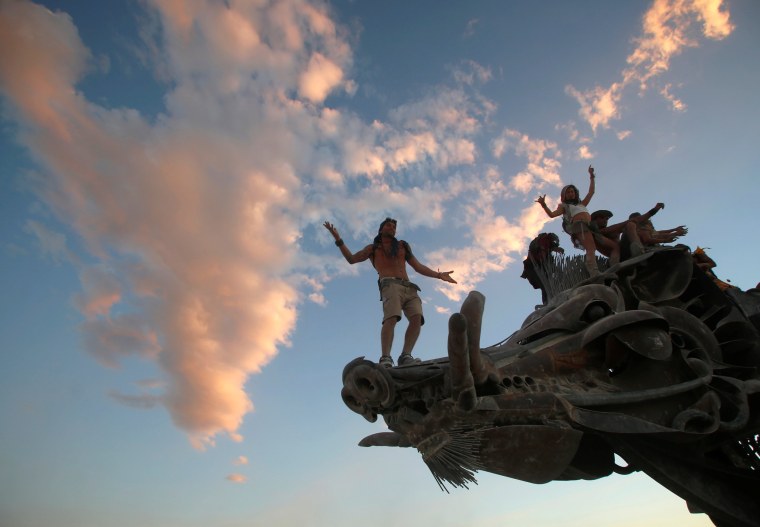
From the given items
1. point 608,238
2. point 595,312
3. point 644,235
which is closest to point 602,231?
point 608,238

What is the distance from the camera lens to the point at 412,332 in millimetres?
6910

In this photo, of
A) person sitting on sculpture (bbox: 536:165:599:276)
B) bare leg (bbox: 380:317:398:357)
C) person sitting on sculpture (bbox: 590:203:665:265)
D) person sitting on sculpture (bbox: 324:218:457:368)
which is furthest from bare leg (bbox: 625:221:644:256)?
bare leg (bbox: 380:317:398:357)

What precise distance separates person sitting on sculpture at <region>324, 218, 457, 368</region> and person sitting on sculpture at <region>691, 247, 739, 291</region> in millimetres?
4032

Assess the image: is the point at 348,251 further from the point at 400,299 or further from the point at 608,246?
the point at 608,246

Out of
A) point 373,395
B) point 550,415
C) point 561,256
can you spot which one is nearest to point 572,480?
point 550,415

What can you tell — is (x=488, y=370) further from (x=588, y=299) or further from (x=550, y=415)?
(x=588, y=299)

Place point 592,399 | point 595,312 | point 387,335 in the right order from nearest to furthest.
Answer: point 592,399
point 595,312
point 387,335

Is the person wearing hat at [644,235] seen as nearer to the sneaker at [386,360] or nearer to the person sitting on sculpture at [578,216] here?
the person sitting on sculpture at [578,216]

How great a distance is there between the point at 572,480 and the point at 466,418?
2.02 m

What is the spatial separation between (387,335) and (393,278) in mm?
864

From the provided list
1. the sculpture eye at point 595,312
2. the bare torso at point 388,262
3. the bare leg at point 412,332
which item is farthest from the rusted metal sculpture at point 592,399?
the bare torso at point 388,262

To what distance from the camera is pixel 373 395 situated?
4.77m

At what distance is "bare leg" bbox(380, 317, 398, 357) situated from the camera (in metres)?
6.56

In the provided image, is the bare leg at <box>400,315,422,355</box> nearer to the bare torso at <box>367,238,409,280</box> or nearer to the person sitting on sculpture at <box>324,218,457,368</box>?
the person sitting on sculpture at <box>324,218,457,368</box>
